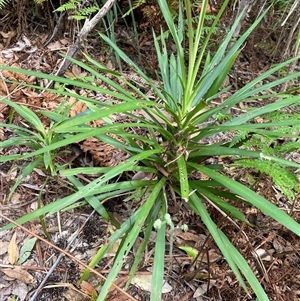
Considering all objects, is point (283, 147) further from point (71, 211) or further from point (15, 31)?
point (15, 31)

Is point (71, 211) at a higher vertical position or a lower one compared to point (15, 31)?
lower

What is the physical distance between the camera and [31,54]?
235 centimetres

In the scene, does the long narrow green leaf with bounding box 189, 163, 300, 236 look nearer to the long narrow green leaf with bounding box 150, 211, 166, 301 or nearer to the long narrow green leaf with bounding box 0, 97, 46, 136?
the long narrow green leaf with bounding box 150, 211, 166, 301

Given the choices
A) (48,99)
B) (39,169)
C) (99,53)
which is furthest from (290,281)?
(99,53)

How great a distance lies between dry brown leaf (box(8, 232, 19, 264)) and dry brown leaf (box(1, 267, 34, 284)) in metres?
0.04

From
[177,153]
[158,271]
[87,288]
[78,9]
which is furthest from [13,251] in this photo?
[78,9]

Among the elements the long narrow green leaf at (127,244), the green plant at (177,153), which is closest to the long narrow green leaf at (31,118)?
the green plant at (177,153)

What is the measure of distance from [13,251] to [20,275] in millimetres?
114

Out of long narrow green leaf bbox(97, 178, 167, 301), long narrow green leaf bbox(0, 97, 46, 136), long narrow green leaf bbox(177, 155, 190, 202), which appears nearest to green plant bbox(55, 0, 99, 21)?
long narrow green leaf bbox(0, 97, 46, 136)

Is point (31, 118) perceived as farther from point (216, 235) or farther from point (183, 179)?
point (216, 235)

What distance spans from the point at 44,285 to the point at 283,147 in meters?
1.01

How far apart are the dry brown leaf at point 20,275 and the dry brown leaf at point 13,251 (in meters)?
0.04

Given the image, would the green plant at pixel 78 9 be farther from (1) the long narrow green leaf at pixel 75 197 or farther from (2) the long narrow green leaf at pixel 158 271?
(2) the long narrow green leaf at pixel 158 271

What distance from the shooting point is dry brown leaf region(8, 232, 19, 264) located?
156cm
